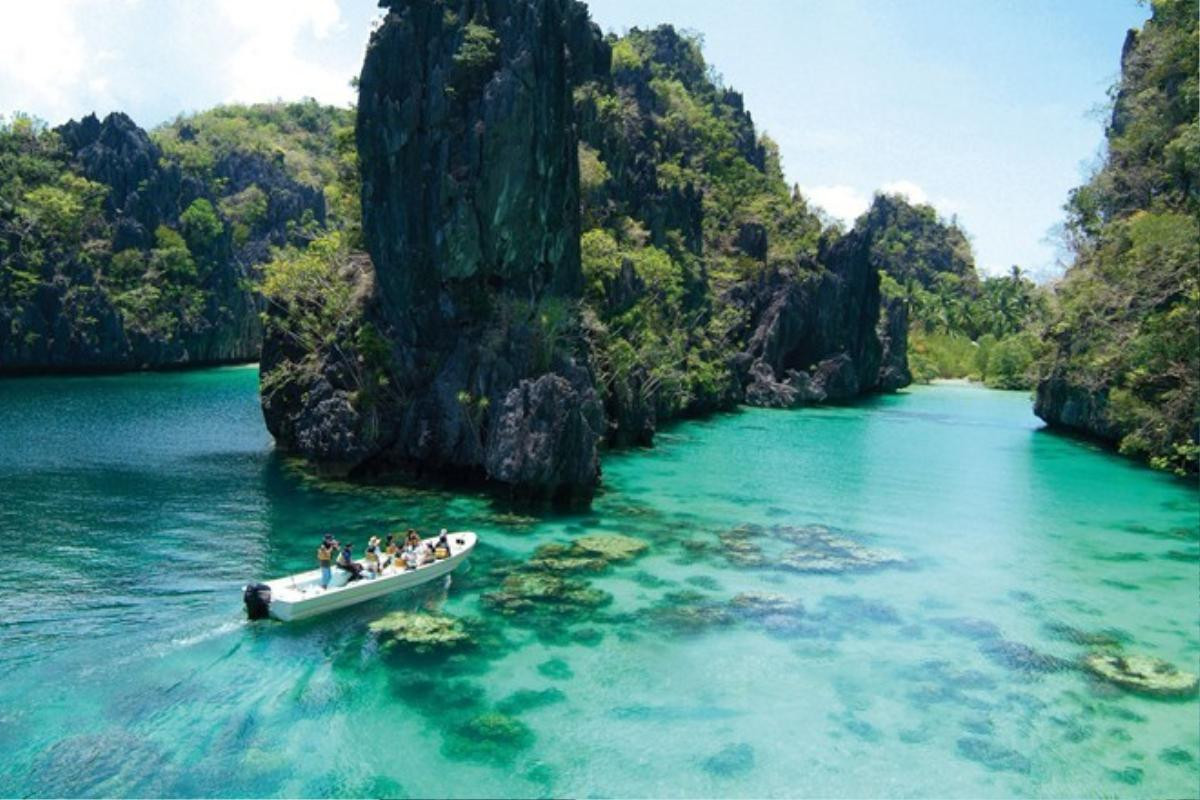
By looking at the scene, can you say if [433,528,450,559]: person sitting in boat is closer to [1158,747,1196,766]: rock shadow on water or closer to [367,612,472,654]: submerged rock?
[367,612,472,654]: submerged rock

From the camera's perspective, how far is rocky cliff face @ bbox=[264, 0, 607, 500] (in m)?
35.9

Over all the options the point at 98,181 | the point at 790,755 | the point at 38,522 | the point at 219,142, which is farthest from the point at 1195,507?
the point at 219,142

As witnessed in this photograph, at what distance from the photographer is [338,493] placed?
35.9 metres

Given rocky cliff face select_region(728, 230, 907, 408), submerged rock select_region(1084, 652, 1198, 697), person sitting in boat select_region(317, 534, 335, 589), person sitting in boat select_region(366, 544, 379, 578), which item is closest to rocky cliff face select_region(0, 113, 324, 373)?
rocky cliff face select_region(728, 230, 907, 408)

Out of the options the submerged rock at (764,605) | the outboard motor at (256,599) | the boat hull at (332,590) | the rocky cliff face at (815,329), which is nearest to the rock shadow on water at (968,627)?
the submerged rock at (764,605)

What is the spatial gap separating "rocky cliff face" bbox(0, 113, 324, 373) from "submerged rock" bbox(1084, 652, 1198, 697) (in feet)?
227

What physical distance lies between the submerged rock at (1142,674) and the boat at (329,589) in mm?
17914

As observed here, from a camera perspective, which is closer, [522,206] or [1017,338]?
[522,206]

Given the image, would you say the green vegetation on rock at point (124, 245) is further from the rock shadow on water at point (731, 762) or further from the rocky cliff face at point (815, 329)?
the rock shadow on water at point (731, 762)

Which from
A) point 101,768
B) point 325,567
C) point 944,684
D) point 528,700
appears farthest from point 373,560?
point 944,684

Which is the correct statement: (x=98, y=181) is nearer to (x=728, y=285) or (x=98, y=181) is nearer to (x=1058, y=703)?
(x=728, y=285)

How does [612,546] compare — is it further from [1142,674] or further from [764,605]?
Answer: [1142,674]

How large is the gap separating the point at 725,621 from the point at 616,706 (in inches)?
234

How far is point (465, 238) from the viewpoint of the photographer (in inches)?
1443
